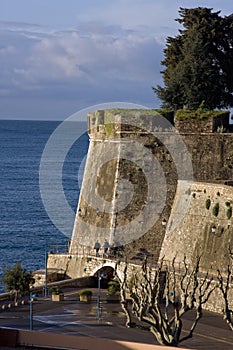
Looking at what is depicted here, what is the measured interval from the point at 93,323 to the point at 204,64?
17159mm

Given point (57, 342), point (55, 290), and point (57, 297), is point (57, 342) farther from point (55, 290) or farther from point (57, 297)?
point (55, 290)

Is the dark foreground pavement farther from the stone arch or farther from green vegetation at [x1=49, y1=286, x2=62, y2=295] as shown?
the stone arch

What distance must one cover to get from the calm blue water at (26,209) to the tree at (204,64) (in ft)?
44.2

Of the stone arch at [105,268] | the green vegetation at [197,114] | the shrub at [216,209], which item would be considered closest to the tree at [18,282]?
the stone arch at [105,268]

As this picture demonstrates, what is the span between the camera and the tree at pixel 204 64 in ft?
144

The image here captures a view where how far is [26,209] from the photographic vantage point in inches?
2928

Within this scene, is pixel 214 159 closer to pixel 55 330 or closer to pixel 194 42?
pixel 194 42

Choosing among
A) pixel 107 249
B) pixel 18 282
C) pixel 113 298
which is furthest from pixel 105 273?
pixel 18 282

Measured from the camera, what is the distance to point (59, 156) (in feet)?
417

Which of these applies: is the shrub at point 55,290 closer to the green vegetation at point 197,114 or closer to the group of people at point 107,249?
the group of people at point 107,249

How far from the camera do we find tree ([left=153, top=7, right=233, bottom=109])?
43938mm

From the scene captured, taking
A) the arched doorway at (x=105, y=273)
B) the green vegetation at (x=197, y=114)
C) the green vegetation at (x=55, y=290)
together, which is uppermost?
the green vegetation at (x=197, y=114)

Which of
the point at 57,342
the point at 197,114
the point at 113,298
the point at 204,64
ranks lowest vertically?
the point at 57,342

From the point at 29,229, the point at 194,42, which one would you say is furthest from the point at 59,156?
the point at 194,42
